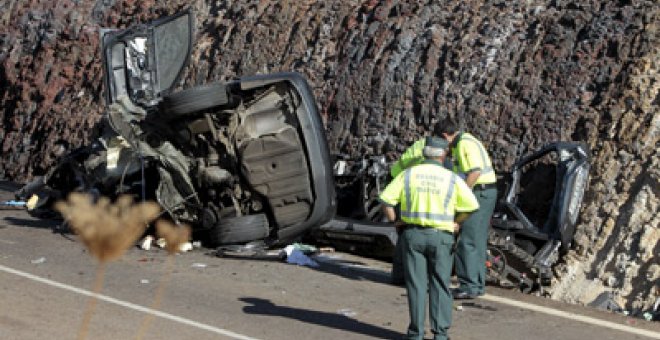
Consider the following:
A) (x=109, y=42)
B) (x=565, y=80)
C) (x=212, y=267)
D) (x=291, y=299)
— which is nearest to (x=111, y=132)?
(x=109, y=42)

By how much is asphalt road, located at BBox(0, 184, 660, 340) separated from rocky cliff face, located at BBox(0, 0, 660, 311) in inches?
69.1

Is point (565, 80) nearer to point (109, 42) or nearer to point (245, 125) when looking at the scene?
point (245, 125)

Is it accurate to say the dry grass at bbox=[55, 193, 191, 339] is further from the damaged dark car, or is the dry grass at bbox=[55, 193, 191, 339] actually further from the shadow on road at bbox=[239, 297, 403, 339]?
the damaged dark car

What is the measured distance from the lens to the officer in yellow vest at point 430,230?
7.36 metres

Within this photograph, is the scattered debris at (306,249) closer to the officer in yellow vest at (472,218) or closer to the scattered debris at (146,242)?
the scattered debris at (146,242)

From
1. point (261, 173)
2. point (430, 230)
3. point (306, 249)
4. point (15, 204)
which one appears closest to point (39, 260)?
point (261, 173)

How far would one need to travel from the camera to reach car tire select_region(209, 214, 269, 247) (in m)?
11.5

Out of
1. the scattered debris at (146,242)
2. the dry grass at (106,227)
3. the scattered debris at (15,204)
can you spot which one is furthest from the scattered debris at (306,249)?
the dry grass at (106,227)

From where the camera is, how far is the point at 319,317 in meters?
8.75

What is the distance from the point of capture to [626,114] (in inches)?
474

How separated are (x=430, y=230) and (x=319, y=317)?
5.79 feet

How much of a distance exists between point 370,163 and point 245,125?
5.63ft

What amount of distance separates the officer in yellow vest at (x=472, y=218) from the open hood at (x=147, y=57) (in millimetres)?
4291

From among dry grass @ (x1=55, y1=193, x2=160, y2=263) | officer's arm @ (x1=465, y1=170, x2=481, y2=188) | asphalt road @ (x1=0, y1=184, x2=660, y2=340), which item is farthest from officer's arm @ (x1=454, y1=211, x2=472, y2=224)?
dry grass @ (x1=55, y1=193, x2=160, y2=263)
